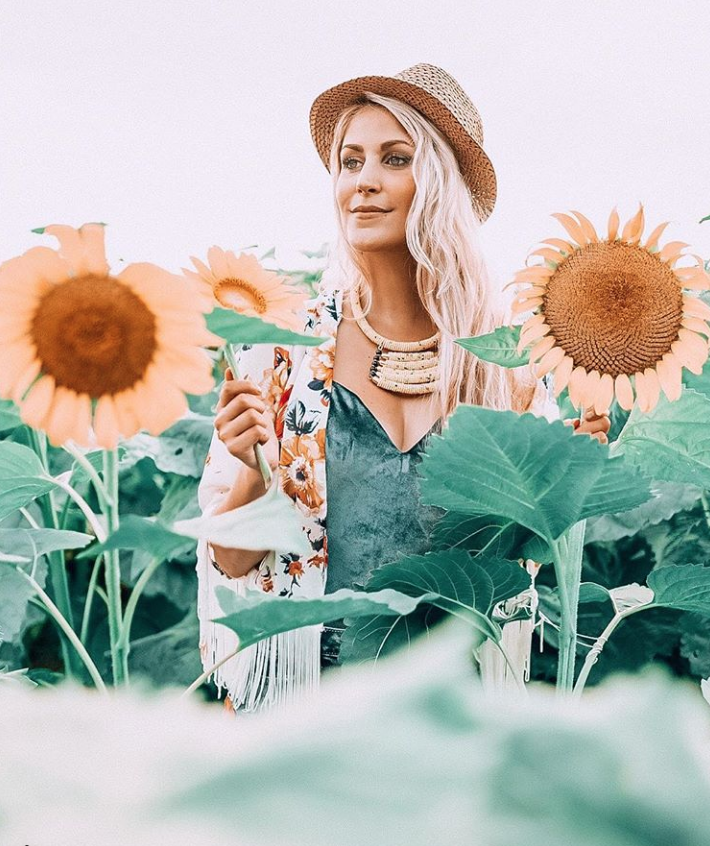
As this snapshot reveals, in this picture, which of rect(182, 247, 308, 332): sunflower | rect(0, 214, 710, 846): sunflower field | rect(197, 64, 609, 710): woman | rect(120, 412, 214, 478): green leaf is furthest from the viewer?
rect(120, 412, 214, 478): green leaf

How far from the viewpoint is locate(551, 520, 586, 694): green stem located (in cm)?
40

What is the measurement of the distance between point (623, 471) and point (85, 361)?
0.21 meters

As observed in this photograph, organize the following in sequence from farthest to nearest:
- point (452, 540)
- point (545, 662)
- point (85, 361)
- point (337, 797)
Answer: point (545, 662), point (452, 540), point (85, 361), point (337, 797)

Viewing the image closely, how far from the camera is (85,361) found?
10.9 inches

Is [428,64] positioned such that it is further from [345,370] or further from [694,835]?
[694,835]

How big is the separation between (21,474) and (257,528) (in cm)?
17

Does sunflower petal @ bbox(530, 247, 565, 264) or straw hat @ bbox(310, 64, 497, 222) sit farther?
straw hat @ bbox(310, 64, 497, 222)

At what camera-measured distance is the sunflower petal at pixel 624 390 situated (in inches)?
15.7

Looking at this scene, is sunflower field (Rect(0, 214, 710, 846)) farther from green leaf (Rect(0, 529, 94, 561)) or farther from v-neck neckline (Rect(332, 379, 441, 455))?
v-neck neckline (Rect(332, 379, 441, 455))

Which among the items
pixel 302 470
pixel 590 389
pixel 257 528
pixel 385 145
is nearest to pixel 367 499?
pixel 302 470

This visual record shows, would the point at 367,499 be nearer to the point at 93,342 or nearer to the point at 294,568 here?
the point at 294,568

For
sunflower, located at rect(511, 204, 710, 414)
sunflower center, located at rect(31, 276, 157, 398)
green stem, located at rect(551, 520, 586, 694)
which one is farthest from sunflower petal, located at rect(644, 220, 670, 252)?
sunflower center, located at rect(31, 276, 157, 398)

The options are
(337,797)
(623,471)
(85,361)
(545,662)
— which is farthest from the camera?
(545,662)

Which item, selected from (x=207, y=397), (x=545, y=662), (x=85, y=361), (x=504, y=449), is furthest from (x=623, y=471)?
(x=207, y=397)
